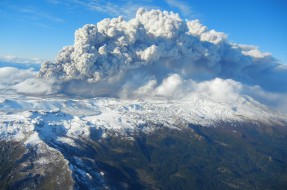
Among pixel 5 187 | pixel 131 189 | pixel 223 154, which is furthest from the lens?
pixel 223 154

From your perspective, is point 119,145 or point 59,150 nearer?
point 59,150

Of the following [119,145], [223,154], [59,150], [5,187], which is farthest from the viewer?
[223,154]

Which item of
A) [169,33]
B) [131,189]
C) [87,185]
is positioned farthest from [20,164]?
[169,33]

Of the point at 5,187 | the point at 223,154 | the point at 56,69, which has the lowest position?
the point at 5,187

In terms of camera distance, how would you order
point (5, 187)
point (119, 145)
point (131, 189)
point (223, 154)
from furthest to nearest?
point (223, 154) < point (119, 145) < point (131, 189) < point (5, 187)

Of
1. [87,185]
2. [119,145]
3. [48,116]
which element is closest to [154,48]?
[119,145]

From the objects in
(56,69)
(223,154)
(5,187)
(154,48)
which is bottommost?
(5,187)

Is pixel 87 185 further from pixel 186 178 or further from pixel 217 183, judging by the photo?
pixel 217 183

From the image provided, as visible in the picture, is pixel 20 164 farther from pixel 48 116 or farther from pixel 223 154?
pixel 223 154

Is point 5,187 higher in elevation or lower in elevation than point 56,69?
lower
